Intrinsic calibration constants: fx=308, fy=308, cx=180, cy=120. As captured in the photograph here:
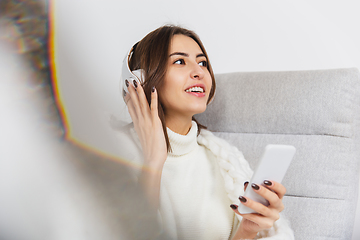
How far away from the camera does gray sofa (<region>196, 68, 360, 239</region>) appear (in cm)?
97

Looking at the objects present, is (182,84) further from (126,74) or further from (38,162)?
(38,162)

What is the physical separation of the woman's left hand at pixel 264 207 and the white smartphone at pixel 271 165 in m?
0.01

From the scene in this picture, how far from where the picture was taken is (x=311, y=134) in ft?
3.54

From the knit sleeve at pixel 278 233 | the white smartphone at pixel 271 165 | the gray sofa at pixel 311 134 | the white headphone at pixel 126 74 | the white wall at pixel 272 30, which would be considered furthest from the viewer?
the white wall at pixel 272 30

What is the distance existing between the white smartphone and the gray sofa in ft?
1.44

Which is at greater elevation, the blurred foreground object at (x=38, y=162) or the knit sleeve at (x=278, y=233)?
Result: the blurred foreground object at (x=38, y=162)

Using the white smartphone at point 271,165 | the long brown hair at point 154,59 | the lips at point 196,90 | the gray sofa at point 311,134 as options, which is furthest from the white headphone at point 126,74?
the gray sofa at point 311,134

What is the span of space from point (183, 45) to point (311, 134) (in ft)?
1.80

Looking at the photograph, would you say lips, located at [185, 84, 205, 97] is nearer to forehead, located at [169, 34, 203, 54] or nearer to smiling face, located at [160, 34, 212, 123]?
smiling face, located at [160, 34, 212, 123]

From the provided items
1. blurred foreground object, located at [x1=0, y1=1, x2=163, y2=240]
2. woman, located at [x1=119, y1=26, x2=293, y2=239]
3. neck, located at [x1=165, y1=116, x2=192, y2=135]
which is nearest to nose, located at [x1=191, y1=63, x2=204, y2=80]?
woman, located at [x1=119, y1=26, x2=293, y2=239]

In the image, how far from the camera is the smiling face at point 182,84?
2.86 ft

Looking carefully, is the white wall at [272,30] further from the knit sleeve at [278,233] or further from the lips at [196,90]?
the knit sleeve at [278,233]

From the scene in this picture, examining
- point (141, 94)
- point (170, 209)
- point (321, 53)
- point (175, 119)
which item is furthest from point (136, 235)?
point (321, 53)

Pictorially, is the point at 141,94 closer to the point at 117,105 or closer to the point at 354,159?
the point at 117,105
